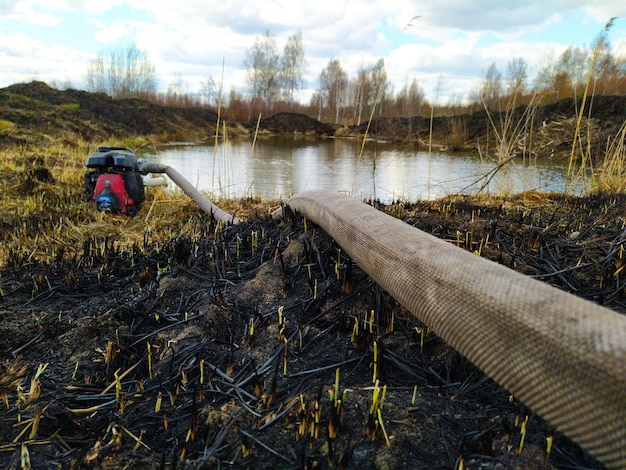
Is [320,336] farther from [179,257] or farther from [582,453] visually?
[179,257]

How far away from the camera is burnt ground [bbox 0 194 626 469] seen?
1.10 meters

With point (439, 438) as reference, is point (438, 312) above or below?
above

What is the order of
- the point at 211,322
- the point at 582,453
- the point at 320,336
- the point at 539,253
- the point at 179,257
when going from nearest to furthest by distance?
the point at 582,453 < the point at 320,336 < the point at 211,322 < the point at 539,253 < the point at 179,257

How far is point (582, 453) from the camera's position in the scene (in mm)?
1022

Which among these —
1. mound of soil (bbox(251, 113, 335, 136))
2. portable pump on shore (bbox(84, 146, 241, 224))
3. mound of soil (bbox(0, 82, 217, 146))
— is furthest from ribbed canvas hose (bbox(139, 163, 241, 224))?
mound of soil (bbox(251, 113, 335, 136))

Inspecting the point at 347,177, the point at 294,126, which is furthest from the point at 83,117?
the point at 347,177

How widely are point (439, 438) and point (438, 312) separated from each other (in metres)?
0.32

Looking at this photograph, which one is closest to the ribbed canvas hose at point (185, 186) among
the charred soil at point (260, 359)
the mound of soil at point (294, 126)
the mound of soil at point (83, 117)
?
the charred soil at point (260, 359)

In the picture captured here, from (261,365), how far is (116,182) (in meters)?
3.80

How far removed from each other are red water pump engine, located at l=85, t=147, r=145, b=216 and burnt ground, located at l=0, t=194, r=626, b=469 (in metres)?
2.09

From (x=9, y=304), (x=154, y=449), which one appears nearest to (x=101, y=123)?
(x=9, y=304)

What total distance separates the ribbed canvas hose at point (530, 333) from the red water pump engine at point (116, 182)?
392 cm

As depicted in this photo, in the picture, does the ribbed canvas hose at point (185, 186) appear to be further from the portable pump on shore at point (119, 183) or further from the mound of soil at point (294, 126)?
the mound of soil at point (294, 126)

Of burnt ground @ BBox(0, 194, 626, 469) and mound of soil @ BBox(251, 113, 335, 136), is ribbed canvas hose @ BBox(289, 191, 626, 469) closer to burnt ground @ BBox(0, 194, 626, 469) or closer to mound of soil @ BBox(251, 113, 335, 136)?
burnt ground @ BBox(0, 194, 626, 469)
